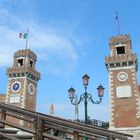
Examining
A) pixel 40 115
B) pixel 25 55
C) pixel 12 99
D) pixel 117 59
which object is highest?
pixel 25 55

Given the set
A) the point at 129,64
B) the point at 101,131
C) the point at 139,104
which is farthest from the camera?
the point at 129,64

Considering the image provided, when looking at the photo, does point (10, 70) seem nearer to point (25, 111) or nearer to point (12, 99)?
point (12, 99)

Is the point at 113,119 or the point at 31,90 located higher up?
the point at 31,90

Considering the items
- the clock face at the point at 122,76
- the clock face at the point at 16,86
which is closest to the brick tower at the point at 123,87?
the clock face at the point at 122,76

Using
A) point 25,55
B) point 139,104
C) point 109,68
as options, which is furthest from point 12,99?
point 139,104

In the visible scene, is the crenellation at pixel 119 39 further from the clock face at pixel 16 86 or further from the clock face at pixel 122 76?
the clock face at pixel 16 86

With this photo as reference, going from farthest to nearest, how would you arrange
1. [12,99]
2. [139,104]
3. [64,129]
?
[12,99] < [139,104] < [64,129]

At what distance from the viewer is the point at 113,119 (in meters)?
33.7

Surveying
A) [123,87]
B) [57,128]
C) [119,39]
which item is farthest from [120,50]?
[57,128]

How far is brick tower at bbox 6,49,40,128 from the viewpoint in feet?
142

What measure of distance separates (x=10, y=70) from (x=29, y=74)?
2894 millimetres

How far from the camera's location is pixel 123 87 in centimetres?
3491

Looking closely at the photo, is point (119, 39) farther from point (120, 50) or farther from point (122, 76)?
point (122, 76)

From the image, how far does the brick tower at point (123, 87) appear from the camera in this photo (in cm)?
3325
